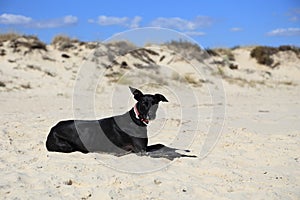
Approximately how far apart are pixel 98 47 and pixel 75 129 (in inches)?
640

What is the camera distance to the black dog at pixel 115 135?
6695 millimetres

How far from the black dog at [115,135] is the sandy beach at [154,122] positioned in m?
0.34

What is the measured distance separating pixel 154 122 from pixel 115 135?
324 cm

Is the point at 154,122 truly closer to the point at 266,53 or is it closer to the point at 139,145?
the point at 139,145

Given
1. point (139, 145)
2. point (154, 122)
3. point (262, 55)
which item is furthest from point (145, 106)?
point (262, 55)

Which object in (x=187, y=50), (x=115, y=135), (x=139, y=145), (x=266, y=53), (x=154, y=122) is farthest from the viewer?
(x=266, y=53)

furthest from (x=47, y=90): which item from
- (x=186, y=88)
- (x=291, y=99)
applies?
(x=291, y=99)

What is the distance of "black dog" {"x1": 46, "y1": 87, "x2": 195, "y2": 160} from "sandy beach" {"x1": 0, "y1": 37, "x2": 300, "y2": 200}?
0.34 metres

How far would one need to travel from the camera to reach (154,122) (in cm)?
998

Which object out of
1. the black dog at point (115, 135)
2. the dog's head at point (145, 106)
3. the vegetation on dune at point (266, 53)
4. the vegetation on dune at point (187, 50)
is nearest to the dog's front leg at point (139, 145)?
the black dog at point (115, 135)

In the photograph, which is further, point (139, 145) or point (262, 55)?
point (262, 55)

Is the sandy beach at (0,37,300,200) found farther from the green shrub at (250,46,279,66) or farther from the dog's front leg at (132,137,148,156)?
the green shrub at (250,46,279,66)

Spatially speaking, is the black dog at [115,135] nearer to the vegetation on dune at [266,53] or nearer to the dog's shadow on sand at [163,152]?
the dog's shadow on sand at [163,152]


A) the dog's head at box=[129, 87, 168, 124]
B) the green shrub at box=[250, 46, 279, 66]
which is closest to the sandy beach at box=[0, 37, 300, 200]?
the dog's head at box=[129, 87, 168, 124]
